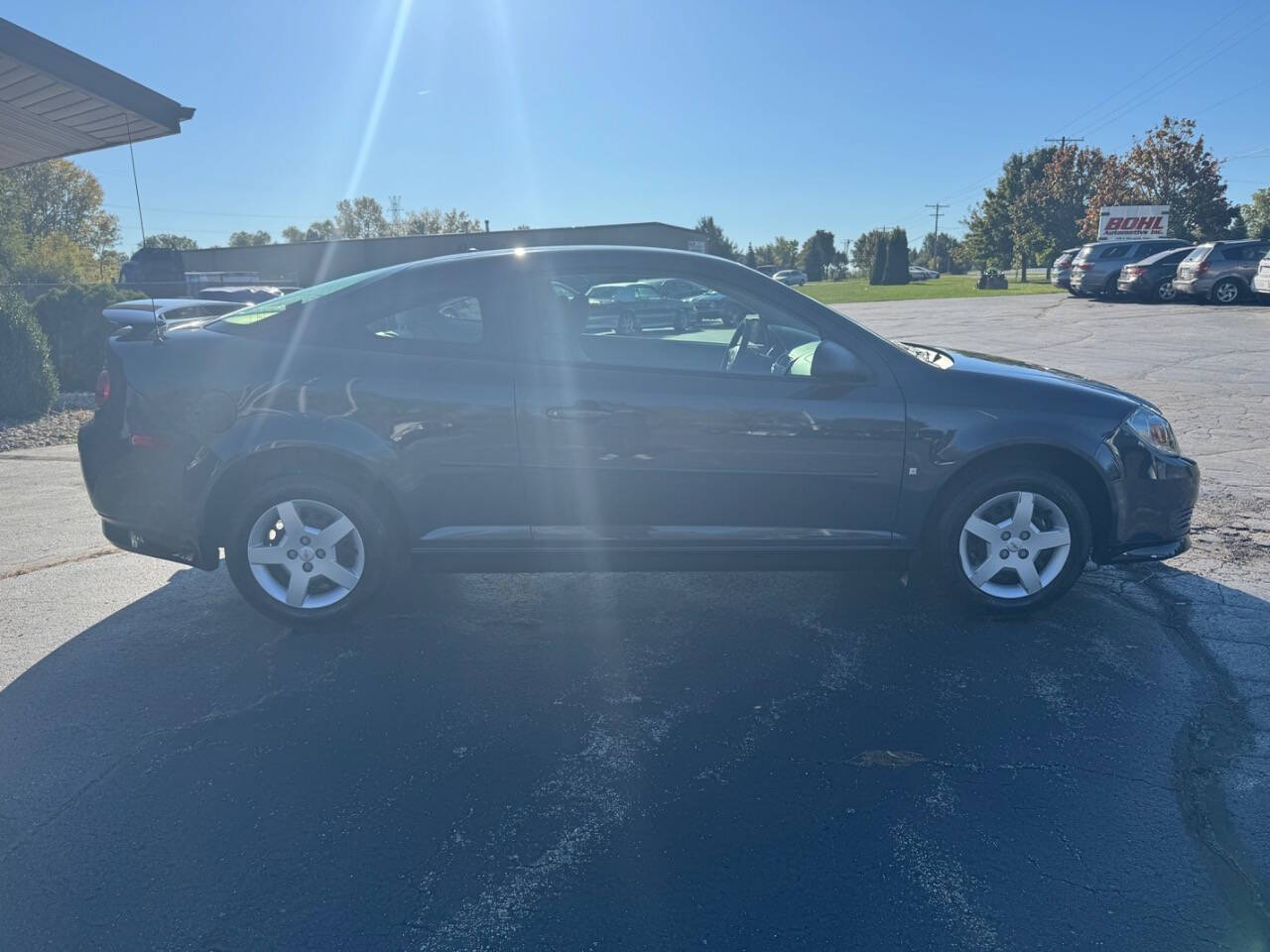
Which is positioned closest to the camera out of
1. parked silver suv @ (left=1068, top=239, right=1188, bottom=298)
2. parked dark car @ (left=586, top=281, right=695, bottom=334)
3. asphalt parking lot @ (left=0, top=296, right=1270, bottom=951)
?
asphalt parking lot @ (left=0, top=296, right=1270, bottom=951)

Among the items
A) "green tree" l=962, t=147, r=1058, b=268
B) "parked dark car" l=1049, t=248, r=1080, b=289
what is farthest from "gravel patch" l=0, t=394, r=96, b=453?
"green tree" l=962, t=147, r=1058, b=268

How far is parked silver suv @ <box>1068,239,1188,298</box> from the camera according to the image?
26.1 m

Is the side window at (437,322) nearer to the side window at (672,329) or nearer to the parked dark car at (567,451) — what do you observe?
the parked dark car at (567,451)

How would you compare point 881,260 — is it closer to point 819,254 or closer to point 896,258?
point 896,258

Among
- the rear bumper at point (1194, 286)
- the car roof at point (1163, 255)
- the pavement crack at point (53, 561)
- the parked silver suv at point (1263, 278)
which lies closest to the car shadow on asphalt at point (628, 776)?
the pavement crack at point (53, 561)

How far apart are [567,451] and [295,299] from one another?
160 centimetres

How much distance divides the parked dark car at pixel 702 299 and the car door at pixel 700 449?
0.21 meters

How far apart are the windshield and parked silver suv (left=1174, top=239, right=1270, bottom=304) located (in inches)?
965

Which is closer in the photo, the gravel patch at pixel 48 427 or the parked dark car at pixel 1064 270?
the gravel patch at pixel 48 427

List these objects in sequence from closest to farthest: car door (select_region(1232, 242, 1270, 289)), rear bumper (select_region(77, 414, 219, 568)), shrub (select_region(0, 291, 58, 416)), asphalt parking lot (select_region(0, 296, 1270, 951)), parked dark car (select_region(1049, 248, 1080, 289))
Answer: asphalt parking lot (select_region(0, 296, 1270, 951))
rear bumper (select_region(77, 414, 219, 568))
shrub (select_region(0, 291, 58, 416))
car door (select_region(1232, 242, 1270, 289))
parked dark car (select_region(1049, 248, 1080, 289))

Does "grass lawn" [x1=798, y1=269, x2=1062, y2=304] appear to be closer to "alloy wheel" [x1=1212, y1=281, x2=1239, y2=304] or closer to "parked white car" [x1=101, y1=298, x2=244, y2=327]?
"alloy wheel" [x1=1212, y1=281, x2=1239, y2=304]

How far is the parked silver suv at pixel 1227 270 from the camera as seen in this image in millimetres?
22281

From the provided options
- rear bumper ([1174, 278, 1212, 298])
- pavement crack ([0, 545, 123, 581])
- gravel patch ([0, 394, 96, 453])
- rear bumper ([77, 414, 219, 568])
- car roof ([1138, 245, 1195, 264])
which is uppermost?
car roof ([1138, 245, 1195, 264])

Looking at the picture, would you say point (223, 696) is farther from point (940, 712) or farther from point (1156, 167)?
point (1156, 167)
